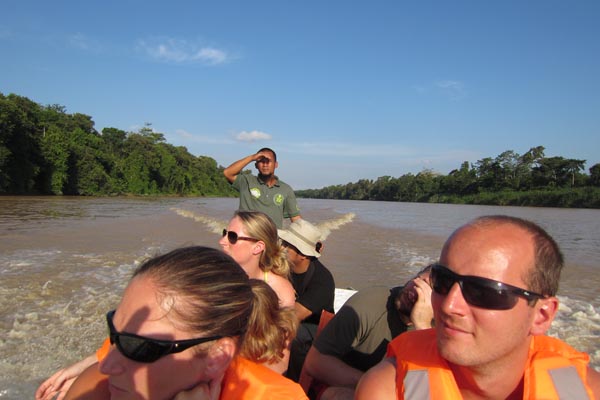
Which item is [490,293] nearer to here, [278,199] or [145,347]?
[145,347]

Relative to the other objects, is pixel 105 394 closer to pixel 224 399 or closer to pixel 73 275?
pixel 224 399

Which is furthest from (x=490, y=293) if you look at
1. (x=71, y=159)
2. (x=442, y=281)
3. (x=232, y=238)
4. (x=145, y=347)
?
(x=71, y=159)

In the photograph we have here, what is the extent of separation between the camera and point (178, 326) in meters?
1.15

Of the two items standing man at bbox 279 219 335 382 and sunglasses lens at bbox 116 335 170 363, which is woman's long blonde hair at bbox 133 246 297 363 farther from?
standing man at bbox 279 219 335 382

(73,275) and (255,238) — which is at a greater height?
(255,238)

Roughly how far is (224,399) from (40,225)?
1472cm

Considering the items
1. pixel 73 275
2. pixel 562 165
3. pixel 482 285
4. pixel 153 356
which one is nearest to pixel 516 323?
pixel 482 285

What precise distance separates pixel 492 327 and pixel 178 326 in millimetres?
921

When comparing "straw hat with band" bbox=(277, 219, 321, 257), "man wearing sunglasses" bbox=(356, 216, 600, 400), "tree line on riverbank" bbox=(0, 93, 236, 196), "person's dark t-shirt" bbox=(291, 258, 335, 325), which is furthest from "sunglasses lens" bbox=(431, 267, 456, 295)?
"tree line on riverbank" bbox=(0, 93, 236, 196)

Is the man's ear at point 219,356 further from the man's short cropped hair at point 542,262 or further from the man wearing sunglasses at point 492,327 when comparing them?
the man's short cropped hair at point 542,262

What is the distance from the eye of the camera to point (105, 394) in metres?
1.40

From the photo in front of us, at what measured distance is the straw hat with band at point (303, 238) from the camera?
323cm

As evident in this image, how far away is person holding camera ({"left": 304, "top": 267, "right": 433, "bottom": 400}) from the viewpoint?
213 centimetres

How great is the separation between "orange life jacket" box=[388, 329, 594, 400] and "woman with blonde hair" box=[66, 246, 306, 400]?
0.57 meters
